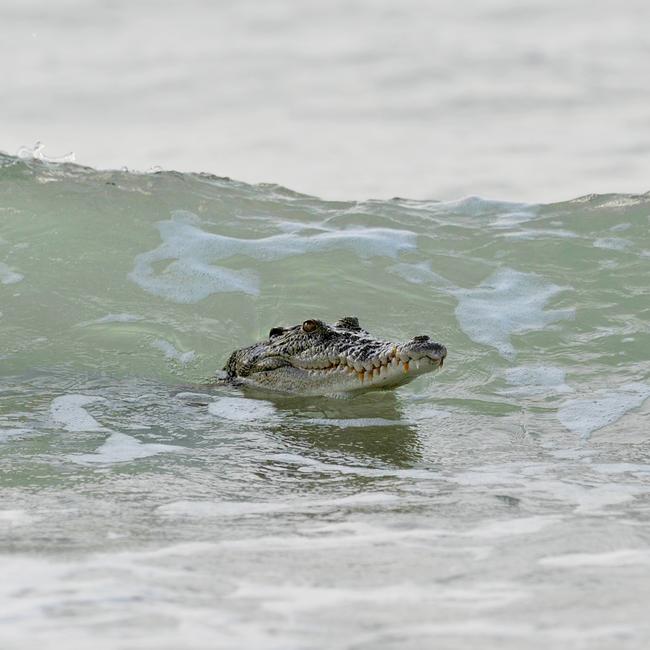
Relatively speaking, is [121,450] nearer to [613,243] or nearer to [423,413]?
[423,413]

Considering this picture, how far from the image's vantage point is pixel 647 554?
4.99m

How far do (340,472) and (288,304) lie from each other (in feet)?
20.8

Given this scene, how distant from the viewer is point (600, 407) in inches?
374

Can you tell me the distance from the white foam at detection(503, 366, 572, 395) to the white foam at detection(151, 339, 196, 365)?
10.2ft

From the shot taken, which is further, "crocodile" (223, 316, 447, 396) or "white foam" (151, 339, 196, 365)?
"white foam" (151, 339, 196, 365)

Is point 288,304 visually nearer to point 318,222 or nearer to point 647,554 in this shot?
point 318,222

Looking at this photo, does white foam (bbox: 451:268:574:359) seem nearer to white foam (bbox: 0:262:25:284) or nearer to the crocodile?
the crocodile

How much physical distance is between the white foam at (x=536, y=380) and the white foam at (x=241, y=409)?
2.07 metres

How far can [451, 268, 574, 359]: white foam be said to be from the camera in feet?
40.1

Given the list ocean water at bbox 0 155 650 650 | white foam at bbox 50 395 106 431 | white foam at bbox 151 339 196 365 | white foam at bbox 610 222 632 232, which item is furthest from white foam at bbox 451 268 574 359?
white foam at bbox 50 395 106 431

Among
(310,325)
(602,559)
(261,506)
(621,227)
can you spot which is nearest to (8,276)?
(310,325)

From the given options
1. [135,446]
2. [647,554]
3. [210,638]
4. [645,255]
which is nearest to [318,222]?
[645,255]

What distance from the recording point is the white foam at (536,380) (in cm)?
1033

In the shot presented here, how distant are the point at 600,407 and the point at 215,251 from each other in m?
6.25
